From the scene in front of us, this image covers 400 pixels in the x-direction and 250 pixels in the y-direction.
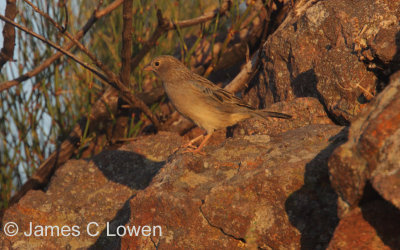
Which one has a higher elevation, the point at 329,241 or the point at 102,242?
the point at 329,241

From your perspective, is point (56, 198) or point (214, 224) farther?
point (56, 198)

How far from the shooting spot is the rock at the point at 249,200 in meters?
3.12

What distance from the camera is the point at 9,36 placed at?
620 cm

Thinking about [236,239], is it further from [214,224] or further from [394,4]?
[394,4]

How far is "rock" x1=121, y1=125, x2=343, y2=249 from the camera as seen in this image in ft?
10.2

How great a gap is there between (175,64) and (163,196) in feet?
7.83

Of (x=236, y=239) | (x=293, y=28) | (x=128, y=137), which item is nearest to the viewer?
(x=236, y=239)

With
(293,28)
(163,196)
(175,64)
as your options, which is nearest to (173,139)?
(175,64)

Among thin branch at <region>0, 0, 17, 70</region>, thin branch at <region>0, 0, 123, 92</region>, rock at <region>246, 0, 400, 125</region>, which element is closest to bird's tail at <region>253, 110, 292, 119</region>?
rock at <region>246, 0, 400, 125</region>

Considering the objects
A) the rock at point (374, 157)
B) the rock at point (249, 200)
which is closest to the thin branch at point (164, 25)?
the rock at point (249, 200)

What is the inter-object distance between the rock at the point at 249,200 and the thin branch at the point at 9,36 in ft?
11.4

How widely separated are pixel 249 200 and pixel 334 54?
2.13 metres

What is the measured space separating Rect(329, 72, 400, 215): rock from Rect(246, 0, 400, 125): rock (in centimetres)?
134

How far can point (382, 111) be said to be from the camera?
262 centimetres
